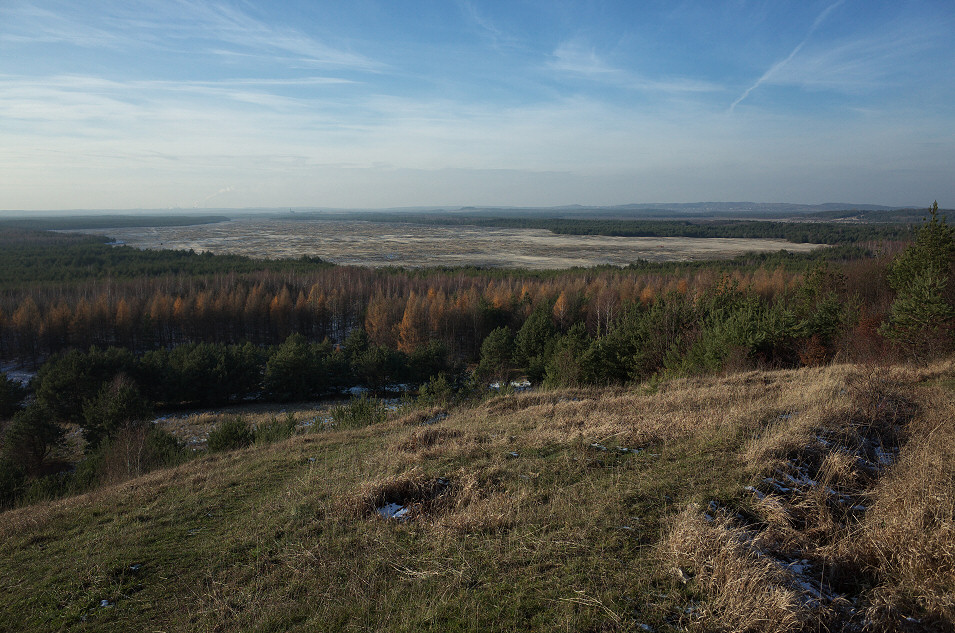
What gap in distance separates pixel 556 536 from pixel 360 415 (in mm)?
12766

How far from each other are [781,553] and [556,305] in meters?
44.8

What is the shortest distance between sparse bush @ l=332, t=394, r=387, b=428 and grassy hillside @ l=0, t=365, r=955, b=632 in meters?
6.37

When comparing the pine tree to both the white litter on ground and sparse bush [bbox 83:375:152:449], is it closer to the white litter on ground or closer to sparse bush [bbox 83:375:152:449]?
the white litter on ground

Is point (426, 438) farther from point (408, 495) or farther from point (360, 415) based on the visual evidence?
point (360, 415)

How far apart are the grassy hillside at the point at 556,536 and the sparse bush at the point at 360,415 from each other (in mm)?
6370

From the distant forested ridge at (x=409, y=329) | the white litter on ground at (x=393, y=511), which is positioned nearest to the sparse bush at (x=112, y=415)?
the distant forested ridge at (x=409, y=329)

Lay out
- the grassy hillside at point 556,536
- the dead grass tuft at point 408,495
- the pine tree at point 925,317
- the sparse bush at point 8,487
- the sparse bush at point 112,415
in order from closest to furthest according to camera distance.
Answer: the grassy hillside at point 556,536 < the dead grass tuft at point 408,495 < the sparse bush at point 8,487 < the pine tree at point 925,317 < the sparse bush at point 112,415

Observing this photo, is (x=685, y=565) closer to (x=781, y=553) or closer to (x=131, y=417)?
(x=781, y=553)

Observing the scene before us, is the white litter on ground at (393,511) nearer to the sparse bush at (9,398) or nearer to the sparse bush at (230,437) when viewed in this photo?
the sparse bush at (230,437)

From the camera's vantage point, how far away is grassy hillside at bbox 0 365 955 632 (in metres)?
4.04

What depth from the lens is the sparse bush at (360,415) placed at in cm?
1562

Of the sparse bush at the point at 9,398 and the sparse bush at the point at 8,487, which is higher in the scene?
the sparse bush at the point at 8,487

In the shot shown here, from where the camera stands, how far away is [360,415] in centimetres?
1680

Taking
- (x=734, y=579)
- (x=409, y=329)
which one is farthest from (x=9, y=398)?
(x=734, y=579)
